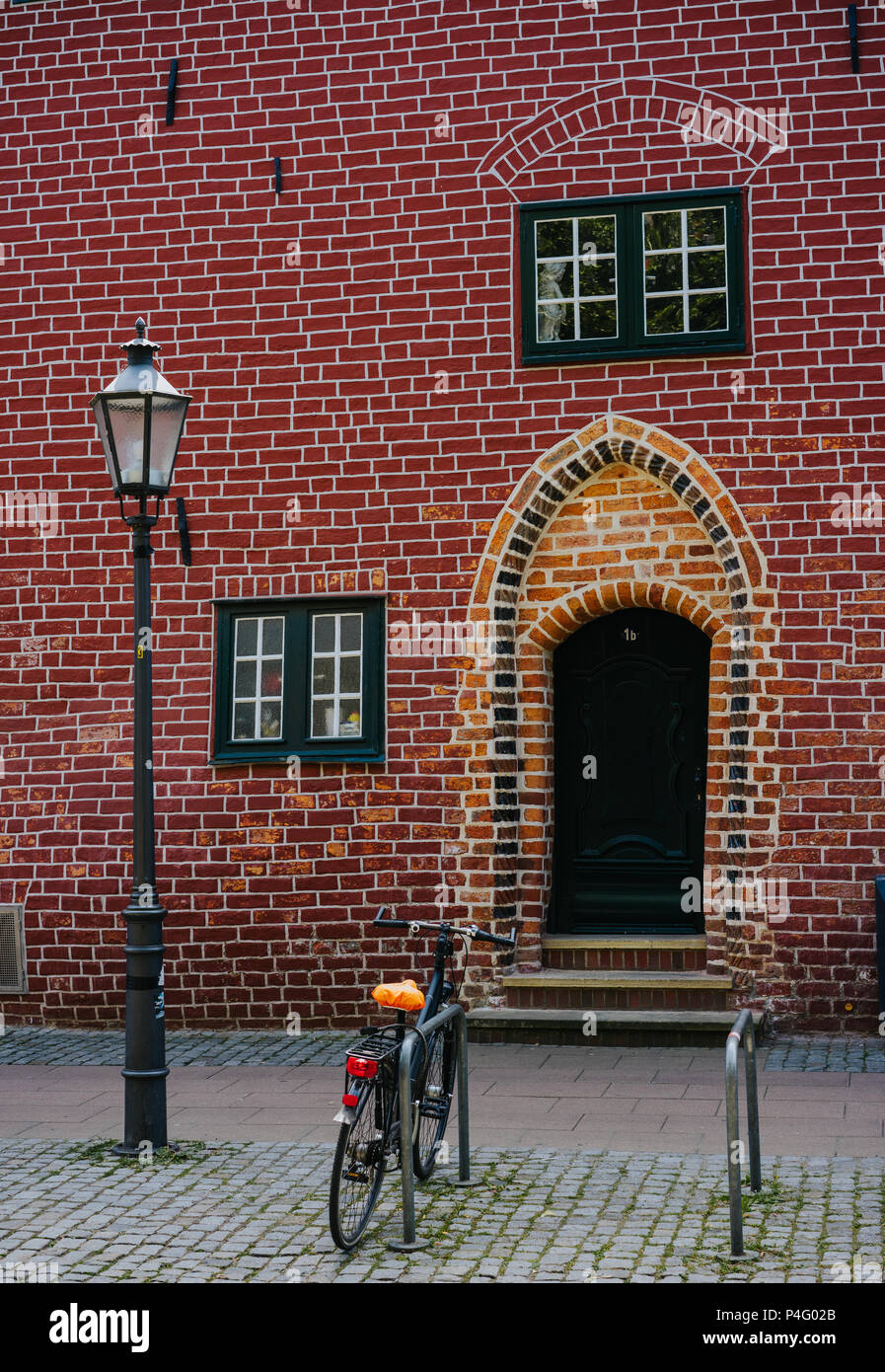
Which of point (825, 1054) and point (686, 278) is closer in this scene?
point (825, 1054)

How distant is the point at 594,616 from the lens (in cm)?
1039

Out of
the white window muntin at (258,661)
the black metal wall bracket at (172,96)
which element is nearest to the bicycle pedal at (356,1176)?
the white window muntin at (258,661)

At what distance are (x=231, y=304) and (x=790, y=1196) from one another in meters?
7.07

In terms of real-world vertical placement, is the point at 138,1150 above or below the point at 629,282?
below

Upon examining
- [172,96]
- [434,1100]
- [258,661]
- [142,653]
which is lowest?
[434,1100]

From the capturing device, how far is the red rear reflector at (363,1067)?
563 centimetres

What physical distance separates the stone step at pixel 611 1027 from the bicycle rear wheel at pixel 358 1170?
3.85 meters

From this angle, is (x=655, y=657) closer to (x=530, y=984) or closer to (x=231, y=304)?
(x=530, y=984)

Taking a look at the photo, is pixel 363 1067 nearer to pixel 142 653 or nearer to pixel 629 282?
pixel 142 653

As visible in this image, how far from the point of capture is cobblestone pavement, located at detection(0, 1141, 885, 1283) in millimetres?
5293

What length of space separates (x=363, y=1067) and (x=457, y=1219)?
2.51ft

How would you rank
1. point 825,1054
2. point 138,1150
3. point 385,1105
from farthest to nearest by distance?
1. point 825,1054
2. point 138,1150
3. point 385,1105

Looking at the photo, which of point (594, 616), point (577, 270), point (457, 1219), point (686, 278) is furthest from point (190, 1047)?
point (686, 278)
